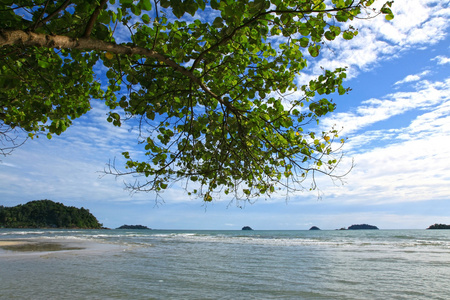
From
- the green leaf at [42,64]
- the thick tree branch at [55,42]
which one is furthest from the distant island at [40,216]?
the thick tree branch at [55,42]

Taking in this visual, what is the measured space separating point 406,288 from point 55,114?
880 cm

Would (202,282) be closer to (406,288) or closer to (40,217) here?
(406,288)

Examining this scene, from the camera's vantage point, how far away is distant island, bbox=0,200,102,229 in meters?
100

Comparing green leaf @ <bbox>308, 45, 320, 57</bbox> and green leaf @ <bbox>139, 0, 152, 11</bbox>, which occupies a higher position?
green leaf @ <bbox>308, 45, 320, 57</bbox>

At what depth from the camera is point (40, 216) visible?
103 metres

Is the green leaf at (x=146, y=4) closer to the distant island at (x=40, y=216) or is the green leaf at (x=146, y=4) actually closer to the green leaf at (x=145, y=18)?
the green leaf at (x=145, y=18)

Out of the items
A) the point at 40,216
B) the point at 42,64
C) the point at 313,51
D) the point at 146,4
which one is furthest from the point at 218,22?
the point at 40,216

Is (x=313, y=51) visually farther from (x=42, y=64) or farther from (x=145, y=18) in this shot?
(x=42, y=64)

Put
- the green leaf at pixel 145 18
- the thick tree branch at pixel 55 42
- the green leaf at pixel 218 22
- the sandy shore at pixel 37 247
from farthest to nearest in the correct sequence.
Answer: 1. the sandy shore at pixel 37 247
2. the green leaf at pixel 145 18
3. the green leaf at pixel 218 22
4. the thick tree branch at pixel 55 42

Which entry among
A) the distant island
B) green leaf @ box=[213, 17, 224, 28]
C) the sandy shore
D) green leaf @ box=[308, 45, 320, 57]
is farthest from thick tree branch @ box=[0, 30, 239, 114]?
the distant island

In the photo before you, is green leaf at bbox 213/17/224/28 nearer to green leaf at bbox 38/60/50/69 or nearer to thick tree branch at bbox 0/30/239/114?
thick tree branch at bbox 0/30/239/114

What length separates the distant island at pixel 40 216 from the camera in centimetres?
10006

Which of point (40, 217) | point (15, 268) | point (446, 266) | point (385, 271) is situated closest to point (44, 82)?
point (15, 268)

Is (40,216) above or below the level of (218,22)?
below
